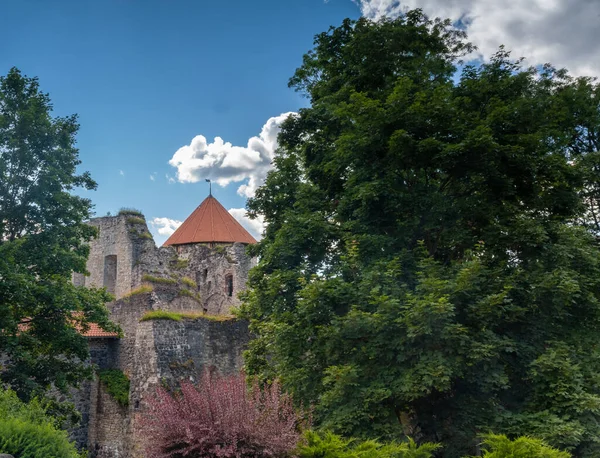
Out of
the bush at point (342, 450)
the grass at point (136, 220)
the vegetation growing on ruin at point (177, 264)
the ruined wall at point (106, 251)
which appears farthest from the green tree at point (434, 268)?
the ruined wall at point (106, 251)

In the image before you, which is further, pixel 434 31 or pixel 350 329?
pixel 434 31

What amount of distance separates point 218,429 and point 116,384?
11358 mm

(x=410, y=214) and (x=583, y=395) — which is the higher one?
(x=410, y=214)

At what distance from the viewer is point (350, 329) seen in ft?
32.4

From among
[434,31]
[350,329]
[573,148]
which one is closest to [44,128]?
[350,329]

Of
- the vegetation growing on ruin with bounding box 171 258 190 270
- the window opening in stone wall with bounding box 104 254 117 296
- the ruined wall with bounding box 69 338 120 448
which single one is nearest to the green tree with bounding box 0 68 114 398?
the ruined wall with bounding box 69 338 120 448

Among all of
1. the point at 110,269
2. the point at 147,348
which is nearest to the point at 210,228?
the point at 110,269

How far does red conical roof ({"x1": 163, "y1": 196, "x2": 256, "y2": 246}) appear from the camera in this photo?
3491 cm

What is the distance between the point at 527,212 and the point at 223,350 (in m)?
11.5

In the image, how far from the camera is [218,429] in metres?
7.00

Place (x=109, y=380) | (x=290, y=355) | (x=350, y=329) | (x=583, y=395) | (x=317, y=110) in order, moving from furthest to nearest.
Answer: (x=109, y=380) → (x=317, y=110) → (x=290, y=355) → (x=350, y=329) → (x=583, y=395)

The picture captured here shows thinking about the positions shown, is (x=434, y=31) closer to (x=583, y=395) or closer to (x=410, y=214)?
(x=410, y=214)

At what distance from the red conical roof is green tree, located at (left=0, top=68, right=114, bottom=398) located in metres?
20.6

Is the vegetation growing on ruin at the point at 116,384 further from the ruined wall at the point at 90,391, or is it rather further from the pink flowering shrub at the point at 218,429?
the pink flowering shrub at the point at 218,429
